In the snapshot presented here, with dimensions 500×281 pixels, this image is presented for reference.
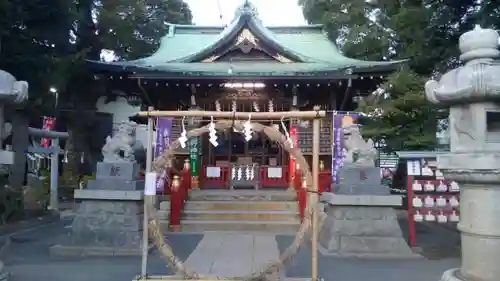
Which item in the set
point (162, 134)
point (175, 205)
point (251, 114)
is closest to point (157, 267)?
point (251, 114)

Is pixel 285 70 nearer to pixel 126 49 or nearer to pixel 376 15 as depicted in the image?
pixel 376 15

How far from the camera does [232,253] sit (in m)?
8.77

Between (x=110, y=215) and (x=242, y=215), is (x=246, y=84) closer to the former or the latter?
(x=242, y=215)

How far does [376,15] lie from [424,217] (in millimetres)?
17838

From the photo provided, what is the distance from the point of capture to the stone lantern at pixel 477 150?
4332 mm

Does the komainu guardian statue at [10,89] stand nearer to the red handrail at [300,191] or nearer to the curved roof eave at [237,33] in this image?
the red handrail at [300,191]

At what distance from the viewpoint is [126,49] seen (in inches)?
1064

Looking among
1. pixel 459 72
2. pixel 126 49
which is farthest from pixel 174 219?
pixel 126 49

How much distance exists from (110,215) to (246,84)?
6.94 metres

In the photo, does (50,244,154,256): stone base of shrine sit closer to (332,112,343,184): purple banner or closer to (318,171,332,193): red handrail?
(318,171,332,193): red handrail

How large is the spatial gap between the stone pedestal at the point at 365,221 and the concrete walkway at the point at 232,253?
4.65ft

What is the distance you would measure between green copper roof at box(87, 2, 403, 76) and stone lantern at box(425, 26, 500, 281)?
8889 millimetres

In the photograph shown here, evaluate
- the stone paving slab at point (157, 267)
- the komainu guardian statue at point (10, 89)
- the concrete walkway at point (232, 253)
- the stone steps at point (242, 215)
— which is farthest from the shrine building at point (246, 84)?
the komainu guardian statue at point (10, 89)

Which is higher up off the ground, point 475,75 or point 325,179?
point 475,75
